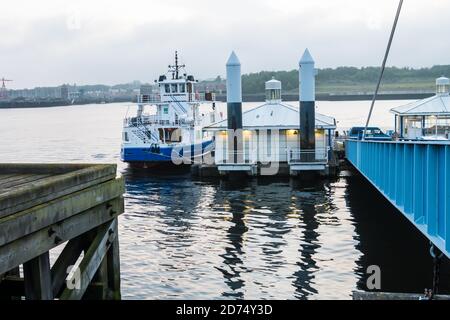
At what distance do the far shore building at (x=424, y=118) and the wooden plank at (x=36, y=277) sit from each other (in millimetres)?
31479

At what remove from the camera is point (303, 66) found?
38469mm

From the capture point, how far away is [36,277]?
26.6ft

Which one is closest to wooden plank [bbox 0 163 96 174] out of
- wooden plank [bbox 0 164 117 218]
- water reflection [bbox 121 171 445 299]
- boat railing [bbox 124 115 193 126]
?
wooden plank [bbox 0 164 117 218]

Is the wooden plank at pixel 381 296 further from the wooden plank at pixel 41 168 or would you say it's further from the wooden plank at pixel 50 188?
the wooden plank at pixel 41 168

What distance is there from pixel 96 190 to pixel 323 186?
93.6 feet

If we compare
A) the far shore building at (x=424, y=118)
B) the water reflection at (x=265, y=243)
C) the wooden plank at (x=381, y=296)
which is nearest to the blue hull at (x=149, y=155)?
the water reflection at (x=265, y=243)

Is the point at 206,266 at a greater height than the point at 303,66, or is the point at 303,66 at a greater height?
the point at 303,66

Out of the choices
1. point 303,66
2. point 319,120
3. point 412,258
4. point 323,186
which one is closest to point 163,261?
point 412,258

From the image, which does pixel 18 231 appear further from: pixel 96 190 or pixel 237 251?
pixel 237 251

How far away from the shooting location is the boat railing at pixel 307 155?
3866 centimetres

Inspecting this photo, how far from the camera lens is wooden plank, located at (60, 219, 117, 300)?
8844 millimetres

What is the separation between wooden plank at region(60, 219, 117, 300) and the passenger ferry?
125 ft

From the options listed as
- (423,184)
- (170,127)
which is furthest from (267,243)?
(170,127)

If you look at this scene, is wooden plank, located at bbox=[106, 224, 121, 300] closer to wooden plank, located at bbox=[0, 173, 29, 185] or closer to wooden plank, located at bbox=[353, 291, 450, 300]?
wooden plank, located at bbox=[0, 173, 29, 185]
